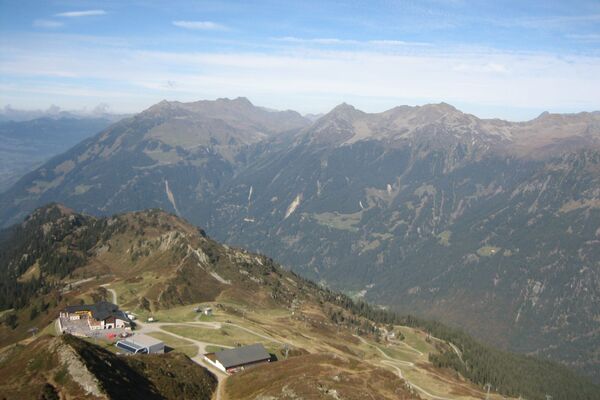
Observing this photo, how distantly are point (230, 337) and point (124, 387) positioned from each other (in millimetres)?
64186

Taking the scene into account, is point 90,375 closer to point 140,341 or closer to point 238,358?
point 238,358

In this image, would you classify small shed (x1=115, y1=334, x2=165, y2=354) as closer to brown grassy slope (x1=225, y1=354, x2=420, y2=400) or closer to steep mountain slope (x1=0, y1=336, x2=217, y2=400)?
steep mountain slope (x1=0, y1=336, x2=217, y2=400)

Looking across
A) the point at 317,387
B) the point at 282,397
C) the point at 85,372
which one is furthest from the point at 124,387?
the point at 317,387

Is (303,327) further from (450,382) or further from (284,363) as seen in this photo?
(284,363)

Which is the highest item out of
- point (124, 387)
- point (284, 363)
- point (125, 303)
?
point (124, 387)

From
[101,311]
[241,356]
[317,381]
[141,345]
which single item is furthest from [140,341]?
[317,381]

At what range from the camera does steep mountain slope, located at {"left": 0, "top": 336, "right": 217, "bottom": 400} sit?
80.0m

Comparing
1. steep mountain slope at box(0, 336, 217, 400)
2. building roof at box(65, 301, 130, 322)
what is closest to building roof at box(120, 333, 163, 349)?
building roof at box(65, 301, 130, 322)

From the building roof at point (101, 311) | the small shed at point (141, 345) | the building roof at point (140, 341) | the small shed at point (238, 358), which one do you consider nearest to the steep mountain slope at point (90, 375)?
the small shed at point (238, 358)

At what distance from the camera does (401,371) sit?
17012 cm

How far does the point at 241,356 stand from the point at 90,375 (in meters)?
50.1

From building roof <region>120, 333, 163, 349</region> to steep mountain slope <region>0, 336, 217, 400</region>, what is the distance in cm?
1761

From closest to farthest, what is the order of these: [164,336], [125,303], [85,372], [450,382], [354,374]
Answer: [85,372], [354,374], [164,336], [450,382], [125,303]

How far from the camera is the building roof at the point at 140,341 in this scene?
127 metres
